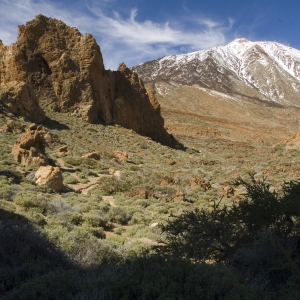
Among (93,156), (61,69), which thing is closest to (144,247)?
(93,156)

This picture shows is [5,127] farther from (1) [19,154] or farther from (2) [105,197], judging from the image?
(2) [105,197]

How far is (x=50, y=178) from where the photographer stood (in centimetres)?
1038

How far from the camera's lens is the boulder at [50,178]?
1034 cm

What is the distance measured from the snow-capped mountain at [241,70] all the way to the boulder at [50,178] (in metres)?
84.6

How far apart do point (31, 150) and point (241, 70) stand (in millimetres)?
128096

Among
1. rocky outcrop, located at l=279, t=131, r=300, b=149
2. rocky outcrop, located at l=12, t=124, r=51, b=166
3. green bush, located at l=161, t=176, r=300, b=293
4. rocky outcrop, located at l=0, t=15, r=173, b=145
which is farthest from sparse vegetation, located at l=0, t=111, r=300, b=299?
rocky outcrop, located at l=279, t=131, r=300, b=149

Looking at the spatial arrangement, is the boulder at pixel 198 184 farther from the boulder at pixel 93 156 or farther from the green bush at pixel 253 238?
the green bush at pixel 253 238

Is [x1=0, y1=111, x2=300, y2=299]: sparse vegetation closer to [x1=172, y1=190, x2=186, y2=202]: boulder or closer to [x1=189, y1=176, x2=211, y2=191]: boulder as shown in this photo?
[x1=172, y1=190, x2=186, y2=202]: boulder

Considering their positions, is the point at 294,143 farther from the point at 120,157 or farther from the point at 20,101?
the point at 20,101

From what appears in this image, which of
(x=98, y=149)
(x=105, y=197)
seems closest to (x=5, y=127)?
(x=98, y=149)

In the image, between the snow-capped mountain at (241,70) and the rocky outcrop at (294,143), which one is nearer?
the rocky outcrop at (294,143)

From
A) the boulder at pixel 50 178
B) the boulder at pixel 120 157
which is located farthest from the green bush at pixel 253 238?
the boulder at pixel 120 157

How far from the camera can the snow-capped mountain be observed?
346 feet

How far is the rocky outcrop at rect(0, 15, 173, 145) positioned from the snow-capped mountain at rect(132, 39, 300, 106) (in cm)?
6816
